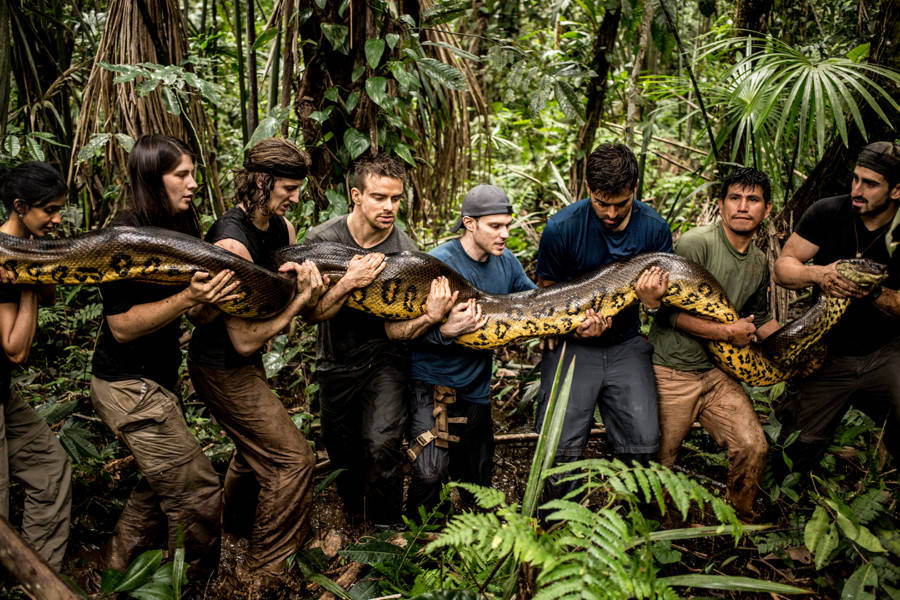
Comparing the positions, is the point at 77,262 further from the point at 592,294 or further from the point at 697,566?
the point at 697,566

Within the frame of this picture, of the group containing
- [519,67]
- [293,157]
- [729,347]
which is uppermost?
[519,67]

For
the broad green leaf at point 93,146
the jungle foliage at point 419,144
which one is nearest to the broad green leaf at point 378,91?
the jungle foliage at point 419,144

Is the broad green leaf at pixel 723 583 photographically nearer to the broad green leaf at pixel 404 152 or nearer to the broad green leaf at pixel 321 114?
the broad green leaf at pixel 404 152

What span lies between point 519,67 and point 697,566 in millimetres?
4087

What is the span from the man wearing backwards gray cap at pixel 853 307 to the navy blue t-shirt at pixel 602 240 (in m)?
0.93

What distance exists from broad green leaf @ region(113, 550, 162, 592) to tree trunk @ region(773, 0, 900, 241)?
17.5ft

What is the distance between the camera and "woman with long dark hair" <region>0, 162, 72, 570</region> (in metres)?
3.09

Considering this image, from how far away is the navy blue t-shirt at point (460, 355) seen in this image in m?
4.31

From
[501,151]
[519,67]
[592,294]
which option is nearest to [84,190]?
[519,67]

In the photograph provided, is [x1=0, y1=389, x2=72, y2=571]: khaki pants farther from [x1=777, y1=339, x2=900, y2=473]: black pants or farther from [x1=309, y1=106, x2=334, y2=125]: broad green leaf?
[x1=777, y1=339, x2=900, y2=473]: black pants

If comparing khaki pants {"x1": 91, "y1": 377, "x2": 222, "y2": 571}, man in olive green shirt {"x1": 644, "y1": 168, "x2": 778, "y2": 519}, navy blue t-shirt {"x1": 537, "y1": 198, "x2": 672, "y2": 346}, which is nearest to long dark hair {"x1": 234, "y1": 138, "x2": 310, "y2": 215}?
khaki pants {"x1": 91, "y1": 377, "x2": 222, "y2": 571}

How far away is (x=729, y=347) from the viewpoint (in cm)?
424

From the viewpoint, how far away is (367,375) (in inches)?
172

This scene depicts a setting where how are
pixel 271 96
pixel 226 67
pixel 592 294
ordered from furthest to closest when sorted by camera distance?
pixel 226 67 → pixel 271 96 → pixel 592 294
